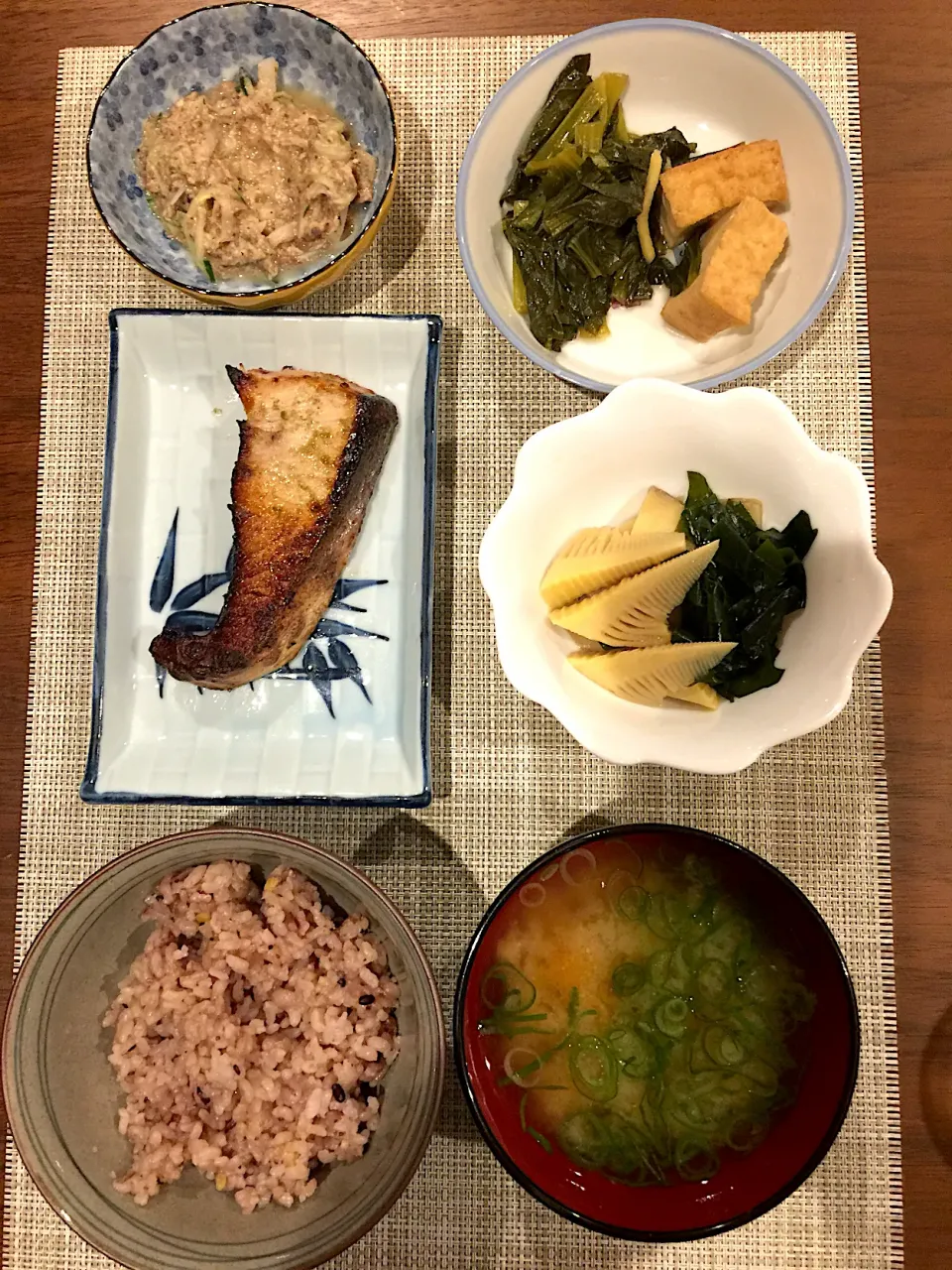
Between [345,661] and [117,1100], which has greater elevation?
[345,661]

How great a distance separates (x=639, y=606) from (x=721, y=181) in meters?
0.79

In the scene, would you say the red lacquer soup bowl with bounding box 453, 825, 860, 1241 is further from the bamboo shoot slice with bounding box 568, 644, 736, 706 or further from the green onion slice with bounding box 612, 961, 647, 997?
the bamboo shoot slice with bounding box 568, 644, 736, 706

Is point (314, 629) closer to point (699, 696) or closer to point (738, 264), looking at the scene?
point (699, 696)

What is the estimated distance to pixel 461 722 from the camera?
1.71 meters

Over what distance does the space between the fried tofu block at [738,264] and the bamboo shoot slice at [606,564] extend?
422 millimetres

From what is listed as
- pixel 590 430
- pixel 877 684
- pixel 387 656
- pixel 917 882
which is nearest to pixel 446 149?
pixel 590 430

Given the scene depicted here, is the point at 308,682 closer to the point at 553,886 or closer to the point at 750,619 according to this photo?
the point at 553,886

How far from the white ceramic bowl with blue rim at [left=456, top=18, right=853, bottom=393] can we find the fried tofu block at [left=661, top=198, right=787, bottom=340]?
0.25 ft

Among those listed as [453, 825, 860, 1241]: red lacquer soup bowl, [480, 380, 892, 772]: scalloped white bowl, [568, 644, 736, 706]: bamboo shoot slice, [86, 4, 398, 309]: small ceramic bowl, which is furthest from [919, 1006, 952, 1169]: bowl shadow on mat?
[86, 4, 398, 309]: small ceramic bowl

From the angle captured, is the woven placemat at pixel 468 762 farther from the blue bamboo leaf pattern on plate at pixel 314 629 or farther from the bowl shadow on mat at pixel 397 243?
the blue bamboo leaf pattern on plate at pixel 314 629

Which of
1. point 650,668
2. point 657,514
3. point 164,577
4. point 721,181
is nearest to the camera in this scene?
point 650,668

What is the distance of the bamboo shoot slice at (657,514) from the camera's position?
151 centimetres

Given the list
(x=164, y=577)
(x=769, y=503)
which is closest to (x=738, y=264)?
(x=769, y=503)

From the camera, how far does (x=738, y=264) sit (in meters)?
1.57
